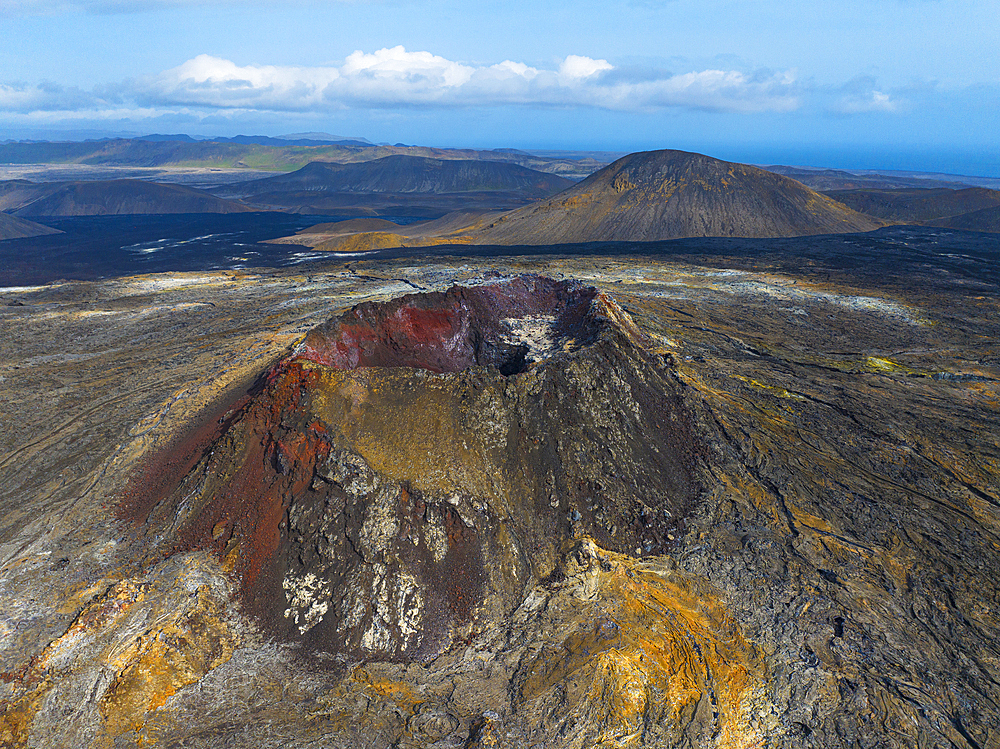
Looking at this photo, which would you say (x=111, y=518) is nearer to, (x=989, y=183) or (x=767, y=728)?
(x=767, y=728)

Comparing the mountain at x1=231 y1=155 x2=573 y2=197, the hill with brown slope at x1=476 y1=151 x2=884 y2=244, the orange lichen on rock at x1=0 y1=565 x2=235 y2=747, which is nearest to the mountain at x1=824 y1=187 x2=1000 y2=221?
the hill with brown slope at x1=476 y1=151 x2=884 y2=244

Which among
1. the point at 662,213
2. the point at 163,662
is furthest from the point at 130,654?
the point at 662,213

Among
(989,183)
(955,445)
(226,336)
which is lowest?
(226,336)

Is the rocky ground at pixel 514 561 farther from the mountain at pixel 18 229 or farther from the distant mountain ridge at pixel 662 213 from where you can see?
the mountain at pixel 18 229

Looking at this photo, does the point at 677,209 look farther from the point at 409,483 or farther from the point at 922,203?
the point at 409,483

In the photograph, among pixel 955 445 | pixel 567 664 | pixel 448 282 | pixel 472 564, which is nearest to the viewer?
pixel 567 664

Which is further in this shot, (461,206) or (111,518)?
(461,206)

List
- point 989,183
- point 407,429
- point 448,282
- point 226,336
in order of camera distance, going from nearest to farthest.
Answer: point 407,429, point 226,336, point 448,282, point 989,183

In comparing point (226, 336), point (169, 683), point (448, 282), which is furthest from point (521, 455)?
point (448, 282)
